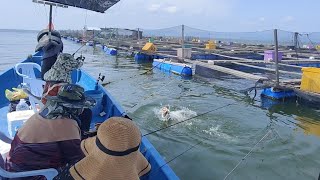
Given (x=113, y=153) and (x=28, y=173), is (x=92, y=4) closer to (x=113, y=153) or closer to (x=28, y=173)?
(x=28, y=173)

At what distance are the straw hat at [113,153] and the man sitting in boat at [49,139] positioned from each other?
2.72 ft

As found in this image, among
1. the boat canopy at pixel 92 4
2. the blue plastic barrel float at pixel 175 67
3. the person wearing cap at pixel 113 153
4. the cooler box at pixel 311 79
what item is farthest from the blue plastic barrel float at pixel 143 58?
the person wearing cap at pixel 113 153

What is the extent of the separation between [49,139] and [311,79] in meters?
10.5

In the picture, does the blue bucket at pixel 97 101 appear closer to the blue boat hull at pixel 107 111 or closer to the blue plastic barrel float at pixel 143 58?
the blue boat hull at pixel 107 111

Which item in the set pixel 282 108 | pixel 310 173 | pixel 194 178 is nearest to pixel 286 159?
pixel 310 173

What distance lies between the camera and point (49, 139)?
2598 mm

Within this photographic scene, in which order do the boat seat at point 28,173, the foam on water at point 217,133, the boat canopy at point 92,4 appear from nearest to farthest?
the boat seat at point 28,173 → the boat canopy at point 92,4 → the foam on water at point 217,133

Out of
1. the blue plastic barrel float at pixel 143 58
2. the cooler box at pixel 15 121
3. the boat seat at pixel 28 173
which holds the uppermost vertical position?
the blue plastic barrel float at pixel 143 58

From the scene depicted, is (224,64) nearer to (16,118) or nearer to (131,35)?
(16,118)

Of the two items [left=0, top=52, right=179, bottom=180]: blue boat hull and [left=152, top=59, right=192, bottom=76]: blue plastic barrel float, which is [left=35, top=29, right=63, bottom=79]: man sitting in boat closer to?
[left=0, top=52, right=179, bottom=180]: blue boat hull

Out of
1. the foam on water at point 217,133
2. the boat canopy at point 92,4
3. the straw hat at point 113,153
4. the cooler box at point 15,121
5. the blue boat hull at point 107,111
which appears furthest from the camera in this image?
the foam on water at point 217,133

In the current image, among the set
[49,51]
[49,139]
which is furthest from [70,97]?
[49,51]

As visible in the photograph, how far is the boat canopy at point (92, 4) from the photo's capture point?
223 inches

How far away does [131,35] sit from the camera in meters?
59.8
